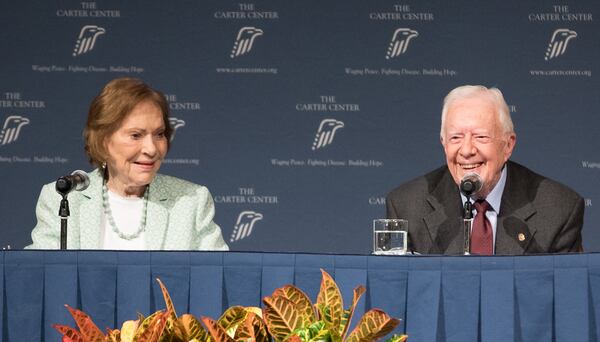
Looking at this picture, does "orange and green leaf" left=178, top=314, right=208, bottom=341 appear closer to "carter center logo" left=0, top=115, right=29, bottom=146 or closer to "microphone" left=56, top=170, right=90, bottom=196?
"microphone" left=56, top=170, right=90, bottom=196

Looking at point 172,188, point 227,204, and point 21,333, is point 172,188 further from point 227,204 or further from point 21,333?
point 227,204

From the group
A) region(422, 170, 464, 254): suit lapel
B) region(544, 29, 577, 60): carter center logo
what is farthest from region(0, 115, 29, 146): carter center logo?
region(422, 170, 464, 254): suit lapel

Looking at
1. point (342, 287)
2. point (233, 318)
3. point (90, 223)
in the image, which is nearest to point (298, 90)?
point (90, 223)

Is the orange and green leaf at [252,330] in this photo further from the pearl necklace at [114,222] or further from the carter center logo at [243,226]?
the carter center logo at [243,226]

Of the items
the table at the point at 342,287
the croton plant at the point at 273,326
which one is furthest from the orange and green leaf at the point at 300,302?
the table at the point at 342,287

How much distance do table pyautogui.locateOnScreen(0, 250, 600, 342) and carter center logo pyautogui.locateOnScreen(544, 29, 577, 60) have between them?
368 centimetres

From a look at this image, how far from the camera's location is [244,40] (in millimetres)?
6590

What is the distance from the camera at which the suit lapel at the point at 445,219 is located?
4.01m

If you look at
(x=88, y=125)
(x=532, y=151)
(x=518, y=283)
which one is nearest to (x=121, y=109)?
(x=88, y=125)

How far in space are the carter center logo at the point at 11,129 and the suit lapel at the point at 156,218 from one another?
8.60 ft

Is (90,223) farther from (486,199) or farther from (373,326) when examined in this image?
(373,326)

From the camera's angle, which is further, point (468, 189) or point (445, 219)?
point (445, 219)

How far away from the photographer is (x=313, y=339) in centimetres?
149

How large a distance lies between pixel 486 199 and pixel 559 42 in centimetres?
262
